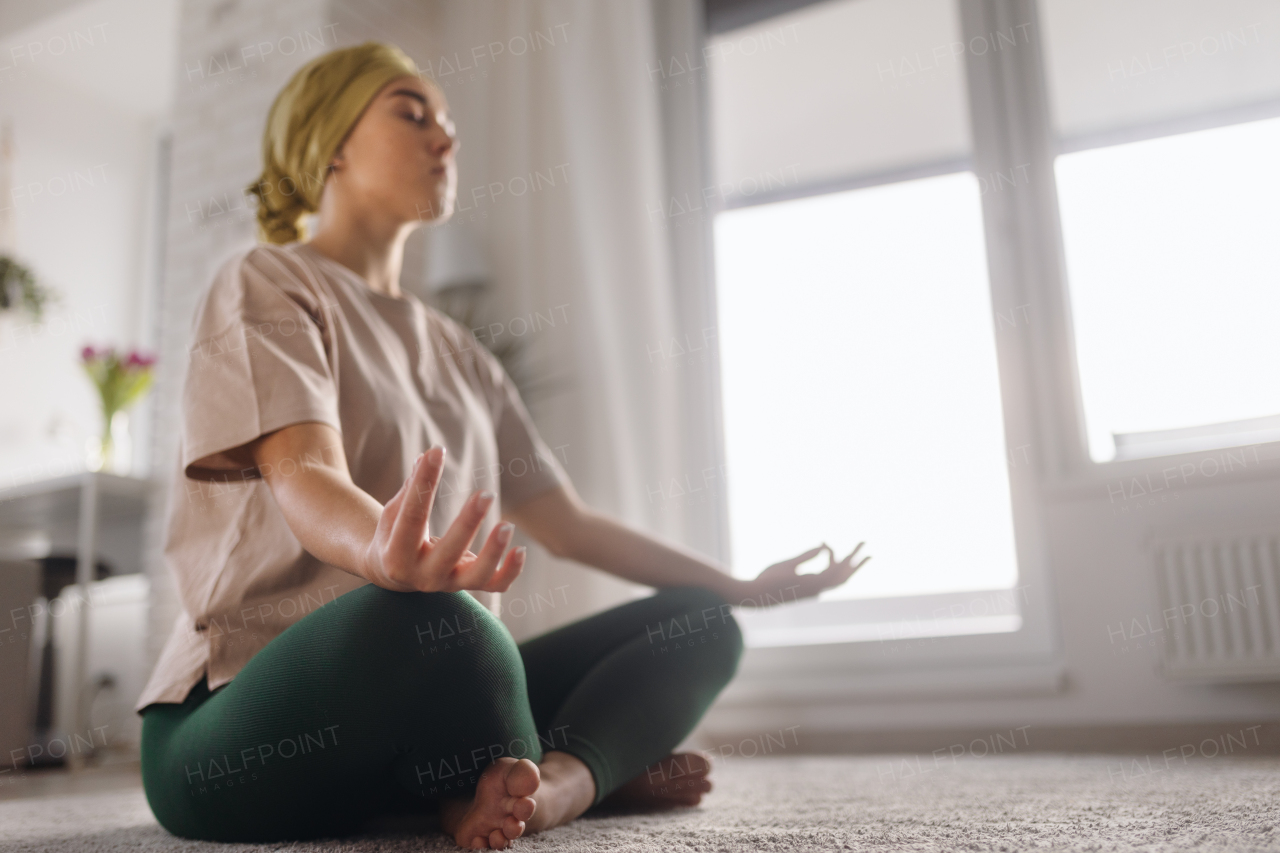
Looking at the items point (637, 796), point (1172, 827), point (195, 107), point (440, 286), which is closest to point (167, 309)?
point (195, 107)

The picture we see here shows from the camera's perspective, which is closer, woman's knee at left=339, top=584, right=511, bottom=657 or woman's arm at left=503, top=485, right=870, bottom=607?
woman's knee at left=339, top=584, right=511, bottom=657

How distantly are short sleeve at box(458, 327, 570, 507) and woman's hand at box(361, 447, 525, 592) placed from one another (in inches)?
26.5

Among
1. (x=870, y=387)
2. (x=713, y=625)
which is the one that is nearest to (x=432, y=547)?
(x=713, y=625)

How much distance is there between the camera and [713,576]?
4.34ft

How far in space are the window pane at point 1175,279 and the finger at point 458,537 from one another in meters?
2.00

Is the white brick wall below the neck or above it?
above

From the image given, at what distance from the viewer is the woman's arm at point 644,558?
1.27m

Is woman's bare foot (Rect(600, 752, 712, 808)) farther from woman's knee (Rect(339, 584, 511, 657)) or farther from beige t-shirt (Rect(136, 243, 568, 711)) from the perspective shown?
woman's knee (Rect(339, 584, 511, 657))

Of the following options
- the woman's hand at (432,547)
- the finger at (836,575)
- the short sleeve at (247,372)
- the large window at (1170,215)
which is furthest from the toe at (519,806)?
the large window at (1170,215)

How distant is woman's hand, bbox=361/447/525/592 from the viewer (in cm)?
65

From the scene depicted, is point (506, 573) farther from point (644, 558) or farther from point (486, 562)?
point (644, 558)

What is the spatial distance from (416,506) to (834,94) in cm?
254

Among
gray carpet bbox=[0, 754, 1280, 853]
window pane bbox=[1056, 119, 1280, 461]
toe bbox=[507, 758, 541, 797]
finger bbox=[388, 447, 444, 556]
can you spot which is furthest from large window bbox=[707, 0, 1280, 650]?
finger bbox=[388, 447, 444, 556]

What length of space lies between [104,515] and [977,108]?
8.81 ft
